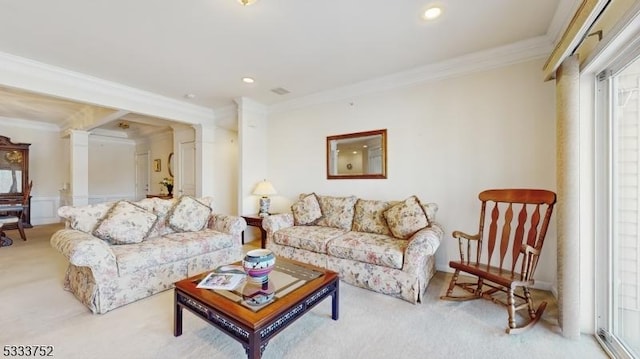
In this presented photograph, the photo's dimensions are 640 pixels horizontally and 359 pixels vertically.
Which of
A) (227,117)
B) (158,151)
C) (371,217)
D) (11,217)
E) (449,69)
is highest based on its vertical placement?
(449,69)

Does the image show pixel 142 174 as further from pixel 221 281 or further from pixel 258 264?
pixel 258 264

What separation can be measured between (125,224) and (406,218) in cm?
296

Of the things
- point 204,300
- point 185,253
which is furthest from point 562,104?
point 185,253

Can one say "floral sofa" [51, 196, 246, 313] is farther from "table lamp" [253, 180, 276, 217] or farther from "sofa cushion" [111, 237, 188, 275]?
"table lamp" [253, 180, 276, 217]

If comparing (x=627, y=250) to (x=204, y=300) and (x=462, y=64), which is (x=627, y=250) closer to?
(x=462, y=64)

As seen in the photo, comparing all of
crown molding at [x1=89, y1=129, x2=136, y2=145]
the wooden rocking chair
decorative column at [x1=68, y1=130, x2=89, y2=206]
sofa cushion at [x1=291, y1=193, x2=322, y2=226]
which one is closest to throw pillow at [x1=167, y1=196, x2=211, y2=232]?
sofa cushion at [x1=291, y1=193, x2=322, y2=226]

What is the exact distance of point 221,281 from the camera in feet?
6.21

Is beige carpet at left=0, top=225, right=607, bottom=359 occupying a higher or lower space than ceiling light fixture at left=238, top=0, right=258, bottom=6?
lower

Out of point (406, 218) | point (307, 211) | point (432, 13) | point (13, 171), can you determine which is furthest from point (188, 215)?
point (13, 171)

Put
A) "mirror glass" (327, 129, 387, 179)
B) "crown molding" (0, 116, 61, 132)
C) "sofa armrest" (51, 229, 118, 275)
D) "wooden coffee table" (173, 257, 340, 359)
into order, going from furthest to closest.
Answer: "crown molding" (0, 116, 61, 132) → "mirror glass" (327, 129, 387, 179) → "sofa armrest" (51, 229, 118, 275) → "wooden coffee table" (173, 257, 340, 359)

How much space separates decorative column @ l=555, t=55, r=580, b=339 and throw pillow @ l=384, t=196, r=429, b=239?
1151 millimetres

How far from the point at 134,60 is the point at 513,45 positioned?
A: 4.05 meters

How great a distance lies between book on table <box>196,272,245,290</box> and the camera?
1.82 meters

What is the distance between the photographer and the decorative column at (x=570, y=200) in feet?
6.03
